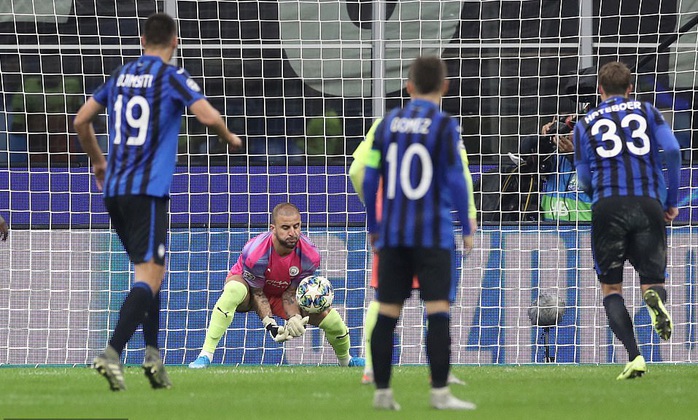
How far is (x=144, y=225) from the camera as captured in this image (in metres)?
6.94

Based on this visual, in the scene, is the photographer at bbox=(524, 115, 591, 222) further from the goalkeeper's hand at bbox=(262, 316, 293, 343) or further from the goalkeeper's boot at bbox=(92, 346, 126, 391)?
the goalkeeper's boot at bbox=(92, 346, 126, 391)

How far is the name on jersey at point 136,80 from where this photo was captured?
23.0 feet

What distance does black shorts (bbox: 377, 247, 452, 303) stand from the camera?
19.2ft

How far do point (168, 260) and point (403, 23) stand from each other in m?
3.27

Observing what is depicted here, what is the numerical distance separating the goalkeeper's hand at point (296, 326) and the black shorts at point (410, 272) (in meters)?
3.95

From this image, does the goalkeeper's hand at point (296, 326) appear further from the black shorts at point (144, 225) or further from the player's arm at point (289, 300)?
the black shorts at point (144, 225)

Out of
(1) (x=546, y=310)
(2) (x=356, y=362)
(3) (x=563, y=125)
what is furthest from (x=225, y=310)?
(3) (x=563, y=125)

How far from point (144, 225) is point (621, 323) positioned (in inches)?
122

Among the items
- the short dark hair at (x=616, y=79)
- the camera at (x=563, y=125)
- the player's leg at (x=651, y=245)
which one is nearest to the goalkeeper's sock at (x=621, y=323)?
the player's leg at (x=651, y=245)

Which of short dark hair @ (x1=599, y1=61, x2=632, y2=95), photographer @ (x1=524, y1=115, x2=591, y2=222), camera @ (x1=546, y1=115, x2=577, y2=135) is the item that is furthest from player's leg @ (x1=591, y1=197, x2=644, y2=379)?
camera @ (x1=546, y1=115, x2=577, y2=135)

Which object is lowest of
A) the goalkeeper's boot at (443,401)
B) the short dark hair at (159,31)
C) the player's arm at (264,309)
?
the player's arm at (264,309)

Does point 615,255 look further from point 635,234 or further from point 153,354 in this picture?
point 153,354

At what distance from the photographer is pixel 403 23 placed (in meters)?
13.0

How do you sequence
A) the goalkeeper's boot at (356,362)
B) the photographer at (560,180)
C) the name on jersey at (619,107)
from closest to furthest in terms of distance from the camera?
1. the name on jersey at (619,107)
2. the goalkeeper's boot at (356,362)
3. the photographer at (560,180)
